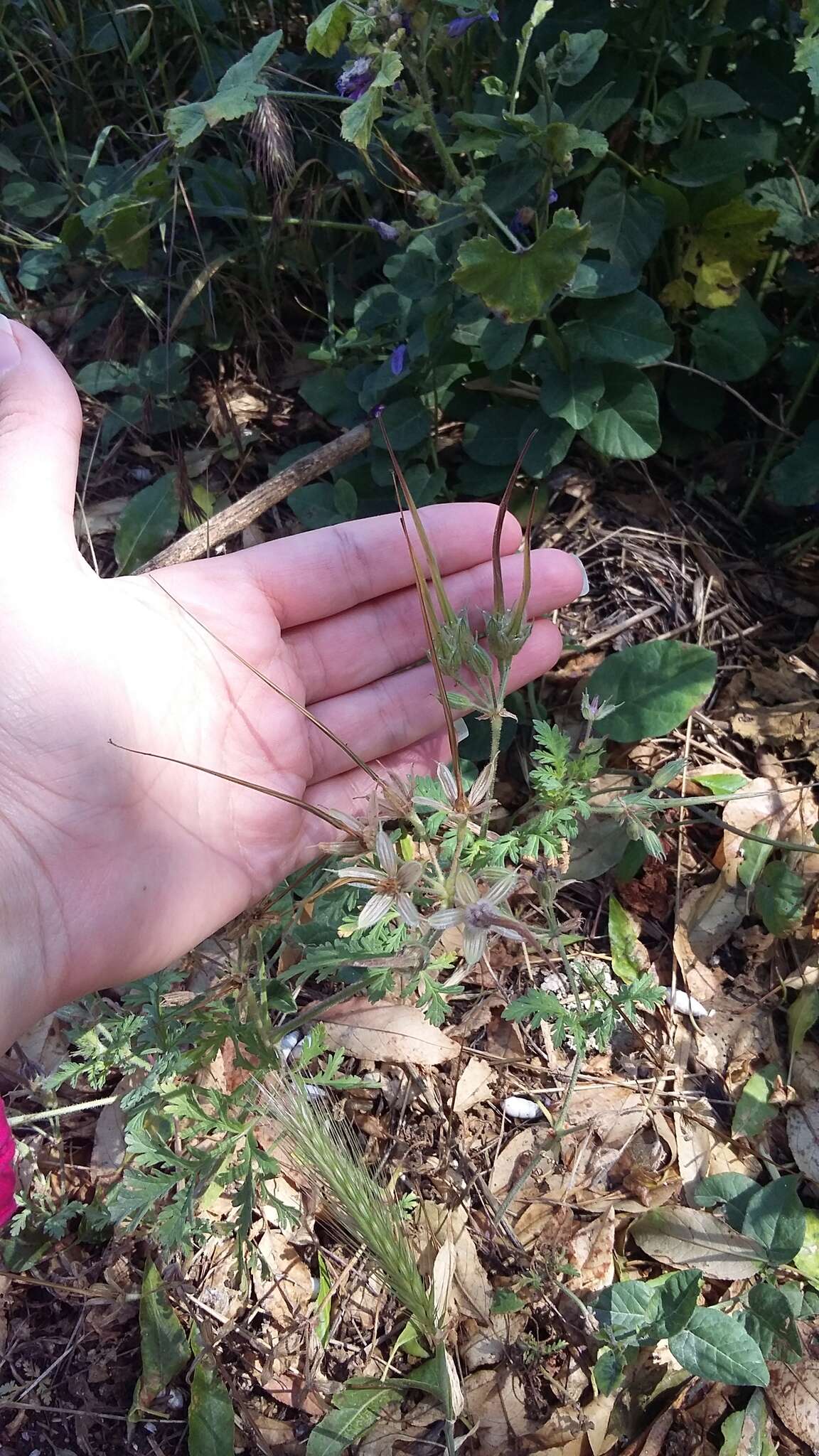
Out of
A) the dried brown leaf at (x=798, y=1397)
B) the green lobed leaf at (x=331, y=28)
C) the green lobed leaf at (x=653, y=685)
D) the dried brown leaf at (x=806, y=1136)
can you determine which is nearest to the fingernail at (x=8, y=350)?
the green lobed leaf at (x=331, y=28)

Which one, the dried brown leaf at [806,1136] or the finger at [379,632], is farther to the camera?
the finger at [379,632]

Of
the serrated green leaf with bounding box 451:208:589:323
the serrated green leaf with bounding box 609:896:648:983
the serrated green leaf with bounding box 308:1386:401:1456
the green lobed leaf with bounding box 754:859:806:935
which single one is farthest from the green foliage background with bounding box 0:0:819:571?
the serrated green leaf with bounding box 308:1386:401:1456

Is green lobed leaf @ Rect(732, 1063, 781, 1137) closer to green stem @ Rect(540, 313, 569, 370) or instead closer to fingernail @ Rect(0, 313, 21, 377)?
green stem @ Rect(540, 313, 569, 370)

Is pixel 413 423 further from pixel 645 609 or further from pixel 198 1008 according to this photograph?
pixel 198 1008

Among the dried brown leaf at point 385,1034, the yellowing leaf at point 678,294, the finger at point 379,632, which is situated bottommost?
the dried brown leaf at point 385,1034

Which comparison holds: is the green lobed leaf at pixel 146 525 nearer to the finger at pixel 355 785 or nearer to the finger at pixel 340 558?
the finger at pixel 340 558

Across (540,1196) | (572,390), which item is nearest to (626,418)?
(572,390)
